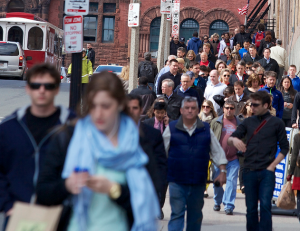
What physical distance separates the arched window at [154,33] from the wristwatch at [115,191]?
44.9 metres

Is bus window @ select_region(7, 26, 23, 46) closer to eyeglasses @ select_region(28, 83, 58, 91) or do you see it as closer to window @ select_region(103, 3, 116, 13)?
window @ select_region(103, 3, 116, 13)

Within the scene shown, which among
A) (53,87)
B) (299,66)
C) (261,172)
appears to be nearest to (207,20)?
(299,66)

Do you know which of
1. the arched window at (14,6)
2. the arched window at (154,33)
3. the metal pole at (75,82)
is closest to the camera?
the metal pole at (75,82)

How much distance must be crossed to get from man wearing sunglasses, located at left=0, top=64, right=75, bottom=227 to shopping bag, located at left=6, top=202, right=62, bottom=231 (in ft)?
1.46

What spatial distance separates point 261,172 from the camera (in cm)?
673

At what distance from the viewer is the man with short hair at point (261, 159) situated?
671 centimetres

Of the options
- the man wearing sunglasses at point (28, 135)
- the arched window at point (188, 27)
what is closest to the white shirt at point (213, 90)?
the man wearing sunglasses at point (28, 135)

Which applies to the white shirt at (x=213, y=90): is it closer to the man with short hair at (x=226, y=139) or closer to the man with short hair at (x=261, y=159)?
the man with short hair at (x=226, y=139)

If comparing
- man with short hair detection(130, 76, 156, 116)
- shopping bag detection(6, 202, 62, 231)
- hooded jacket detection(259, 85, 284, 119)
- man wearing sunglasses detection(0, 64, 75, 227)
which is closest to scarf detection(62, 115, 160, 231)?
shopping bag detection(6, 202, 62, 231)

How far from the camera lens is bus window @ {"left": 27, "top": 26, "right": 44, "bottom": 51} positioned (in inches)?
1179

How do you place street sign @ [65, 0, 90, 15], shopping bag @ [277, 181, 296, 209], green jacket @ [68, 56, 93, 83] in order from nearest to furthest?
shopping bag @ [277, 181, 296, 209] < street sign @ [65, 0, 90, 15] < green jacket @ [68, 56, 93, 83]

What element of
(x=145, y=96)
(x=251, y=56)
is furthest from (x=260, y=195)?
(x=251, y=56)

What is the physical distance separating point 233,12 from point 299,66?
28.2 meters

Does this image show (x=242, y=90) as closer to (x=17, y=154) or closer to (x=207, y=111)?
(x=207, y=111)
